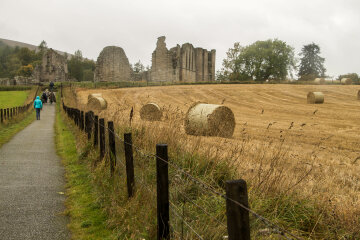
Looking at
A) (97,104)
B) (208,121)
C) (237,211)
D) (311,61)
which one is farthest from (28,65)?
(237,211)

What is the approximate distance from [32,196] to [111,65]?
147 feet

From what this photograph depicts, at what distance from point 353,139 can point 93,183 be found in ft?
29.1

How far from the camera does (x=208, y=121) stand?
39.5 ft

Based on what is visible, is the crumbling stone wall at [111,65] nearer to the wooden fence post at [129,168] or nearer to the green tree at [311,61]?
the green tree at [311,61]

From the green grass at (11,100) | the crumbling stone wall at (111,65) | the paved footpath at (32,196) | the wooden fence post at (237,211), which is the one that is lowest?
the paved footpath at (32,196)

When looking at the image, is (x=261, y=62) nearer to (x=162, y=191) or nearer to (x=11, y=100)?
(x=11, y=100)

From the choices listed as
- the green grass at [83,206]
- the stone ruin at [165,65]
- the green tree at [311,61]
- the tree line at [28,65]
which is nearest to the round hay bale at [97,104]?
the green grass at [83,206]

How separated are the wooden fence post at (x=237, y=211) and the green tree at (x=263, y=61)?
6265 centimetres

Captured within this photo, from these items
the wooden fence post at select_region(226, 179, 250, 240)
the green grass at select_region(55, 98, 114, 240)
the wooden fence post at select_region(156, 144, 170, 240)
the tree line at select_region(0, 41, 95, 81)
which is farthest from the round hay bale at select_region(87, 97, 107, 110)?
the tree line at select_region(0, 41, 95, 81)

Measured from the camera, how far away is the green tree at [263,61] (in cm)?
6412

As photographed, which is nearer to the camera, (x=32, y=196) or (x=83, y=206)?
(x=83, y=206)

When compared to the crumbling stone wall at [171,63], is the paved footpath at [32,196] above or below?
below

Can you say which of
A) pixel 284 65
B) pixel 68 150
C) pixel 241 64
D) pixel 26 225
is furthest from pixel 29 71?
pixel 26 225

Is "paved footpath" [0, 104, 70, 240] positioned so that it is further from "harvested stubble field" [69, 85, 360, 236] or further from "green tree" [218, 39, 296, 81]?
"green tree" [218, 39, 296, 81]
